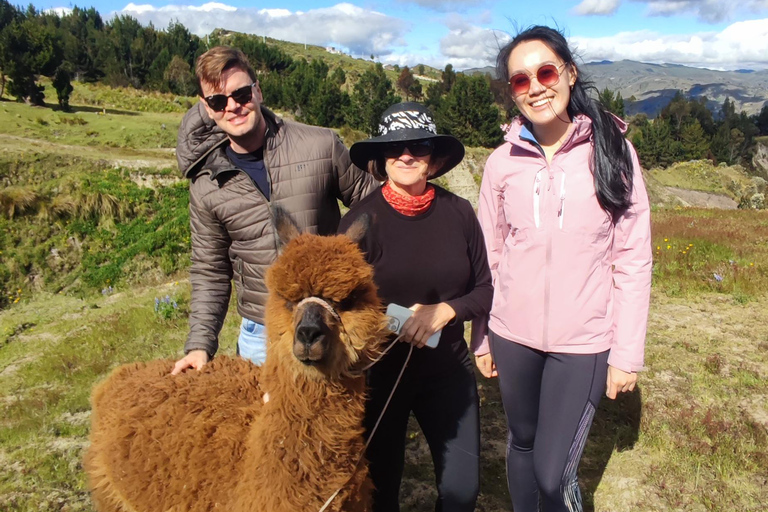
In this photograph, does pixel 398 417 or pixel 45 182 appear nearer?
pixel 398 417

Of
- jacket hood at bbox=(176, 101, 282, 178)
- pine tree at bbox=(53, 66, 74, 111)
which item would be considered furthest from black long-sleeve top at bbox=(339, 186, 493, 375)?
pine tree at bbox=(53, 66, 74, 111)

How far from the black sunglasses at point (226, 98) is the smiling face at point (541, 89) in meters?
1.40

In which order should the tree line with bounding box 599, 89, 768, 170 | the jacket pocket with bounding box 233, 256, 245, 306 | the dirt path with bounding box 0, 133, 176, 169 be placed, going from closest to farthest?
the jacket pocket with bounding box 233, 256, 245, 306 → the dirt path with bounding box 0, 133, 176, 169 → the tree line with bounding box 599, 89, 768, 170

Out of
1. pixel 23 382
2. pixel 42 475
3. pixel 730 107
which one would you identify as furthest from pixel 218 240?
pixel 730 107

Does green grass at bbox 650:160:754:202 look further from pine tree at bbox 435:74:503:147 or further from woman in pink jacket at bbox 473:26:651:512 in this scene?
woman in pink jacket at bbox 473:26:651:512

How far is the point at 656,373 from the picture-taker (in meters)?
5.13

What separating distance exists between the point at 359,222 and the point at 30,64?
98.8 ft

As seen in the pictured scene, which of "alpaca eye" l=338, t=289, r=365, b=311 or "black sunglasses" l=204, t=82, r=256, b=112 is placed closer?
"alpaca eye" l=338, t=289, r=365, b=311

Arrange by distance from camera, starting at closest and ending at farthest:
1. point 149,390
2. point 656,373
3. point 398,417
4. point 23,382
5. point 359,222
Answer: point 359,222, point 398,417, point 149,390, point 656,373, point 23,382

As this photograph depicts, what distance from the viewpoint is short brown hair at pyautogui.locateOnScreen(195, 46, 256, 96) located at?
2.59 meters

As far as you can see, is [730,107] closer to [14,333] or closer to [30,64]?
[30,64]

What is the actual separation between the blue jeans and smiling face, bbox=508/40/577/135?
1.94 m

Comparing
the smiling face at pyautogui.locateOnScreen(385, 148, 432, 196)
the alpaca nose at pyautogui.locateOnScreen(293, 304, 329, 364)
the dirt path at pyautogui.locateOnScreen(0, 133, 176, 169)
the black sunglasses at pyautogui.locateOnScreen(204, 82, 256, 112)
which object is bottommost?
the dirt path at pyautogui.locateOnScreen(0, 133, 176, 169)

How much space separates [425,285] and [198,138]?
5.29 feet
